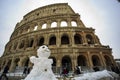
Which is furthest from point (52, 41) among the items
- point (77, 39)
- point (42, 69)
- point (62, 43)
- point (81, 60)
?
point (42, 69)

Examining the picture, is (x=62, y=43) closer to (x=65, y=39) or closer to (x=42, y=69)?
(x=65, y=39)

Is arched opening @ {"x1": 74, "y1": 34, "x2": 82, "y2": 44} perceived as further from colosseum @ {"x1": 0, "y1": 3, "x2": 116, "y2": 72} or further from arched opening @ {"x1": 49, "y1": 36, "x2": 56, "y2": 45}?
arched opening @ {"x1": 49, "y1": 36, "x2": 56, "y2": 45}

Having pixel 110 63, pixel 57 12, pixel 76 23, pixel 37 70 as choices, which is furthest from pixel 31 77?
pixel 57 12

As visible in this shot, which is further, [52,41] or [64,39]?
[52,41]

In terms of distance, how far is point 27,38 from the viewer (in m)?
20.0

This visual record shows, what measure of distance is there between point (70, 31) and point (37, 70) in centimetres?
1431

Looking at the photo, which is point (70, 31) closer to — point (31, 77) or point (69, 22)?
point (69, 22)

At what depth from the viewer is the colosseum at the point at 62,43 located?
16808 millimetres

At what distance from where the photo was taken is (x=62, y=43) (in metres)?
19.3

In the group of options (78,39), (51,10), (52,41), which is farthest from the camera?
(51,10)

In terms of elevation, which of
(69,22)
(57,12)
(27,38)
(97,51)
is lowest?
(97,51)

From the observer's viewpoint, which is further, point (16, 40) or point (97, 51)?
point (16, 40)

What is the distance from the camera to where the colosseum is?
16808 mm

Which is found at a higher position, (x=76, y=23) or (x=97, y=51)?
(x=76, y=23)
